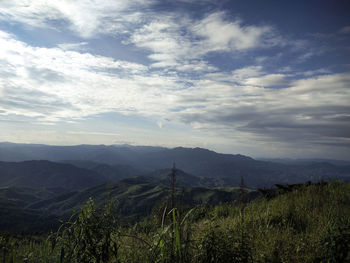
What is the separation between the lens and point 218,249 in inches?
159

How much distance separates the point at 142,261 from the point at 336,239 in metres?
3.67

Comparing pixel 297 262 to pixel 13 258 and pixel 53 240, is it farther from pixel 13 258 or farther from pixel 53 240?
pixel 13 258

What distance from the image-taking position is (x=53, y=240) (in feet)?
12.5

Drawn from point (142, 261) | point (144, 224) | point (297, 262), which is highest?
point (297, 262)

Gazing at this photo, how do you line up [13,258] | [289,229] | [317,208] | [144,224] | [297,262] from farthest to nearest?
1. [144,224]
2. [317,208]
3. [289,229]
4. [13,258]
5. [297,262]

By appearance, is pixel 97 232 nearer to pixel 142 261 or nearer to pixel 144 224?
pixel 142 261

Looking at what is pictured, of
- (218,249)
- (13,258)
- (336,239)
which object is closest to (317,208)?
(336,239)

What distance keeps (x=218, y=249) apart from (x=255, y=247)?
102cm

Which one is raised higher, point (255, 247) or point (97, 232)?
point (97, 232)

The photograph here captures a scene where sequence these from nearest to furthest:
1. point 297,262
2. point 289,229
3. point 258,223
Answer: point 297,262 < point 289,229 < point 258,223

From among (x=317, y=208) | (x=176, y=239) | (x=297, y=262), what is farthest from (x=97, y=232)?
(x=317, y=208)

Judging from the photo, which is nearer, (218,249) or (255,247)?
(218,249)

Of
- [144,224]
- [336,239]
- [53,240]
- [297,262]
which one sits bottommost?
[144,224]

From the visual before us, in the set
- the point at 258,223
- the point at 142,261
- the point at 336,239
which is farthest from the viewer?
the point at 258,223
